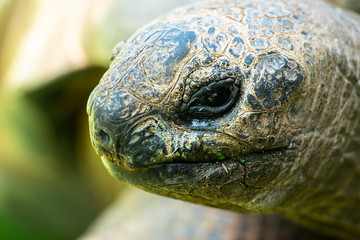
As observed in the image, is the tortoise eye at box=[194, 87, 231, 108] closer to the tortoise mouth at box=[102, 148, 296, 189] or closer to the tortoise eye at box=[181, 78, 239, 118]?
the tortoise eye at box=[181, 78, 239, 118]

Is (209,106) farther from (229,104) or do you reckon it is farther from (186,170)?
(186,170)

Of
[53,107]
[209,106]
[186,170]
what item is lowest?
[53,107]

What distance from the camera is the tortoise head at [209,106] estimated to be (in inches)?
62.3

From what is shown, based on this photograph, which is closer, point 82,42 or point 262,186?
point 262,186

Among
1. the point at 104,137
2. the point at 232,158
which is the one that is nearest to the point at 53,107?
the point at 104,137

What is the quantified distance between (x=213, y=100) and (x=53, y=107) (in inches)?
110

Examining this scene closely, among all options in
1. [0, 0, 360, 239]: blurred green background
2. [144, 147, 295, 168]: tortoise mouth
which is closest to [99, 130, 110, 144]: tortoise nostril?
[144, 147, 295, 168]: tortoise mouth

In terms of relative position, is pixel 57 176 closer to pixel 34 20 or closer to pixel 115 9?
pixel 34 20

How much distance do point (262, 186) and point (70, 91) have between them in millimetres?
2568

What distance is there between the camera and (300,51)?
175 centimetres

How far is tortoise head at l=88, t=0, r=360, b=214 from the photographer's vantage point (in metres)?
1.58

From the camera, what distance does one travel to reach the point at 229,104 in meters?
1.63

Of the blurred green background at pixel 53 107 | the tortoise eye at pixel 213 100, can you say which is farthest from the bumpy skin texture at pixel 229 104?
the blurred green background at pixel 53 107

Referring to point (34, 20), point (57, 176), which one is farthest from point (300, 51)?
point (57, 176)
